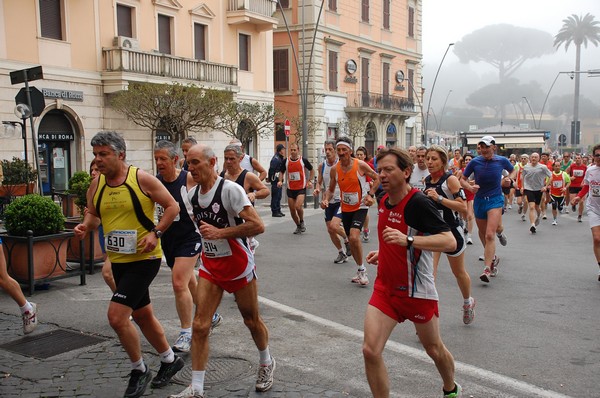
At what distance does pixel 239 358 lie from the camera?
5.39 metres

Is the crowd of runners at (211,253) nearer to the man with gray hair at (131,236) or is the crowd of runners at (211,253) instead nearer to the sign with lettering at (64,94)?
the man with gray hair at (131,236)

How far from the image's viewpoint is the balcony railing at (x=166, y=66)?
22281 mm

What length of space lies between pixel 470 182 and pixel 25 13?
1675cm

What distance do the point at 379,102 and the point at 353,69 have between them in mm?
3547

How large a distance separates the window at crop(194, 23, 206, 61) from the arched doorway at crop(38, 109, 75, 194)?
723 cm

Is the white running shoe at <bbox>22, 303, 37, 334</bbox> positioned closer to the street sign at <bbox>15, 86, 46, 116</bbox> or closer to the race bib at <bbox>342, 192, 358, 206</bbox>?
the race bib at <bbox>342, 192, 358, 206</bbox>

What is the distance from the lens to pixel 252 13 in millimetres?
28562

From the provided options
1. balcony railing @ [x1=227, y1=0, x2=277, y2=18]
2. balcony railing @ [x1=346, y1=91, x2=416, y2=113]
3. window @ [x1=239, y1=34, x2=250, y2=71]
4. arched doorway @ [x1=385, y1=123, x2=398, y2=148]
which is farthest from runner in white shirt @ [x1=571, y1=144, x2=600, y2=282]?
arched doorway @ [x1=385, y1=123, x2=398, y2=148]

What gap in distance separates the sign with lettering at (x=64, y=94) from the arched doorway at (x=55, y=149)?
0.54 m

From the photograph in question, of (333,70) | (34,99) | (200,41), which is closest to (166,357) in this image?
(34,99)

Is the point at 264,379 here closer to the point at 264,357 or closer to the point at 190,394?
the point at 264,357

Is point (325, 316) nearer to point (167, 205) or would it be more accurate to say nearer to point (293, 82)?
point (167, 205)

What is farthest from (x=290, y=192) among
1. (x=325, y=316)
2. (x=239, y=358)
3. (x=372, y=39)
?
(x=372, y=39)

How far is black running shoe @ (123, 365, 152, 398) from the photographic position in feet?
14.7
